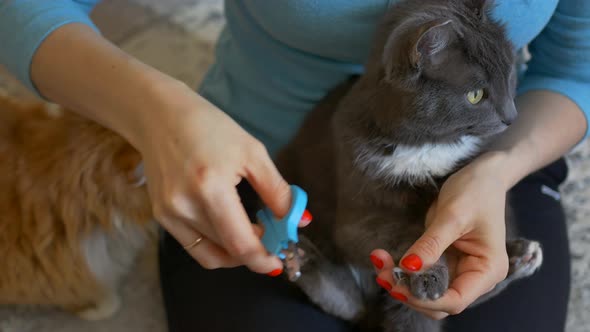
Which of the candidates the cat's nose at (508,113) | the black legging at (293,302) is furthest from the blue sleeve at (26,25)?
the cat's nose at (508,113)

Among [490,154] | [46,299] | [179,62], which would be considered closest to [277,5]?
[490,154]

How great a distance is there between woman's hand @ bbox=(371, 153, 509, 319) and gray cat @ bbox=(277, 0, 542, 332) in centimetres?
3

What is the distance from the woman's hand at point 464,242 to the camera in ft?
2.09

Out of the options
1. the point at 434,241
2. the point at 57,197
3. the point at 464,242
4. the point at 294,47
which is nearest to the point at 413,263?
the point at 434,241

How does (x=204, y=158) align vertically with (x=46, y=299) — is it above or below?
above

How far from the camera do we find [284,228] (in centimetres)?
60

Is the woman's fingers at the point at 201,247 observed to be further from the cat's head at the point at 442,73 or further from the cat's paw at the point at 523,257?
the cat's paw at the point at 523,257

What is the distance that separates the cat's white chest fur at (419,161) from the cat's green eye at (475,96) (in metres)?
0.08

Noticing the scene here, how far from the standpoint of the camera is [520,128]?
0.88 m

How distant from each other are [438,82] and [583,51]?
1.27 feet

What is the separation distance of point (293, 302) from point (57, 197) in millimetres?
447

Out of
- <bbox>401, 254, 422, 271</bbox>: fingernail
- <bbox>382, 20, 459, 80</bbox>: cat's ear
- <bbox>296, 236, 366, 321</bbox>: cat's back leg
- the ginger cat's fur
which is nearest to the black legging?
<bbox>296, 236, 366, 321</bbox>: cat's back leg

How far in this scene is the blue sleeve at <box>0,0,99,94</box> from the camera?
31.0 inches

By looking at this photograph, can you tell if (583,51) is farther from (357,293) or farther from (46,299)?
(46,299)
